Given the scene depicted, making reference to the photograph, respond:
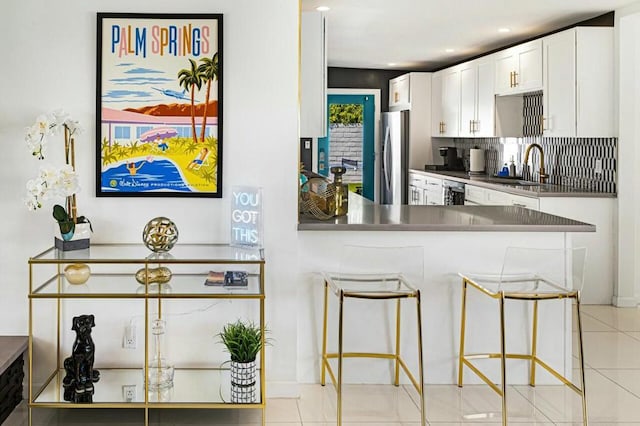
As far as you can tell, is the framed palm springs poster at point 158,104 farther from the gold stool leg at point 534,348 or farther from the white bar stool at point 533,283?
the gold stool leg at point 534,348

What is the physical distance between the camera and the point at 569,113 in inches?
241

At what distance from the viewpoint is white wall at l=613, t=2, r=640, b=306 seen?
5875 millimetres

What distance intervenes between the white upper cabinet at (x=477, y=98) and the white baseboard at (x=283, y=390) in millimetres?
4583

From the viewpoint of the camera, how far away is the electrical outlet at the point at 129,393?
134 inches

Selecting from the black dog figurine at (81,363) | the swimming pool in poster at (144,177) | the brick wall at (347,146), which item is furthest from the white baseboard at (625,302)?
the brick wall at (347,146)

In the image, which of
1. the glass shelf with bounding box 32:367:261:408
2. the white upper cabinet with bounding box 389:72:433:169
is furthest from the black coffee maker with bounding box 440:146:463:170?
the glass shelf with bounding box 32:367:261:408

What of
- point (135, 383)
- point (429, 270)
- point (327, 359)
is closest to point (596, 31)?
point (429, 270)

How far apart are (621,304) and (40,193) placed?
14.9ft

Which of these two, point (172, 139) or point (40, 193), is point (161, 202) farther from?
point (40, 193)

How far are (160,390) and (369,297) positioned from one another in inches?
41.1

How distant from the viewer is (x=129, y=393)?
346cm

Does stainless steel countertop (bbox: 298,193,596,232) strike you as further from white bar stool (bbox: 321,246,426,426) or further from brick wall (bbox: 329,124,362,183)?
brick wall (bbox: 329,124,362,183)

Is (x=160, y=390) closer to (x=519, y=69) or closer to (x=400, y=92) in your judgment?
(x=519, y=69)

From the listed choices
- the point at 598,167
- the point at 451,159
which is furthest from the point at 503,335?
the point at 451,159
